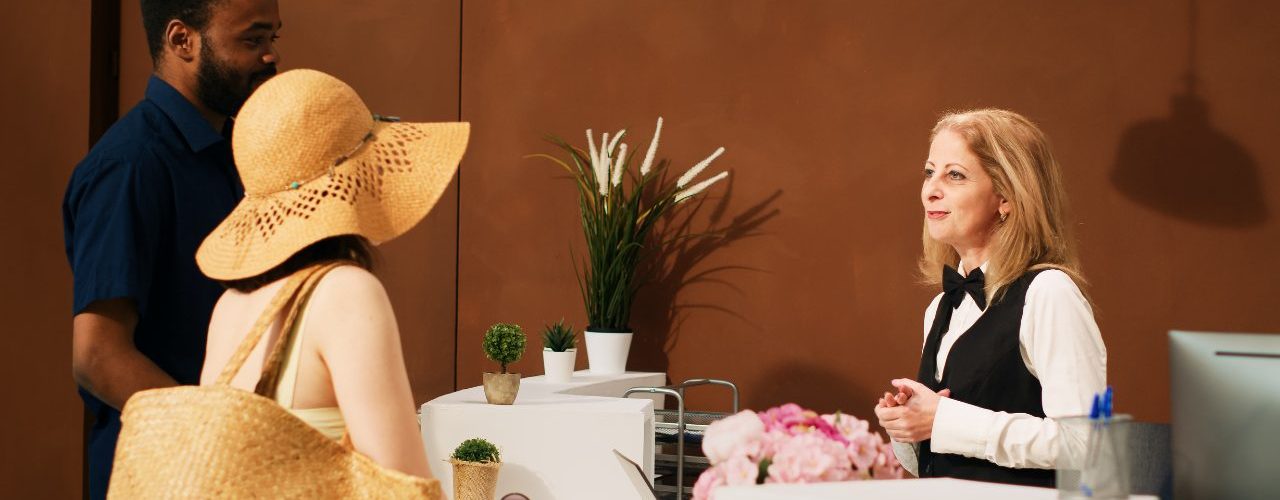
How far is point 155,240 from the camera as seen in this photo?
204 centimetres

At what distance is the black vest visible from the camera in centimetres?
232

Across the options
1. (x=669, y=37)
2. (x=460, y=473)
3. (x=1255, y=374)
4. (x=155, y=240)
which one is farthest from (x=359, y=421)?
(x=669, y=37)

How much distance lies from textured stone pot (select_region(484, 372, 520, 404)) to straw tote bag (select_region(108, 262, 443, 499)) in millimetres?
1719

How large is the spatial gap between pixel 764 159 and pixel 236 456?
3.03 metres

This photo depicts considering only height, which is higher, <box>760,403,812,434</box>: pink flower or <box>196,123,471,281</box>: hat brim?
<box>196,123,471,281</box>: hat brim

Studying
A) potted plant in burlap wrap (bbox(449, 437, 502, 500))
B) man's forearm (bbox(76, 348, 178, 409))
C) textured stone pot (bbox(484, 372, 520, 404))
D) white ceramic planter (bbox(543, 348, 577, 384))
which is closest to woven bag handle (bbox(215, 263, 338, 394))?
man's forearm (bbox(76, 348, 178, 409))

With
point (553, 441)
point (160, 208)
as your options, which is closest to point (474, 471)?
point (553, 441)

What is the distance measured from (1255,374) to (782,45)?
290cm

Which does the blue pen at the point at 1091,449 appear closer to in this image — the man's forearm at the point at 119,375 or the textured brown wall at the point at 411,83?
the man's forearm at the point at 119,375

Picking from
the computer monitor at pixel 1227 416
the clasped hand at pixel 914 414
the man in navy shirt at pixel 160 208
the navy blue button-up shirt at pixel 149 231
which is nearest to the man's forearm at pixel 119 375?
the man in navy shirt at pixel 160 208

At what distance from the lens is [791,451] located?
1.39m

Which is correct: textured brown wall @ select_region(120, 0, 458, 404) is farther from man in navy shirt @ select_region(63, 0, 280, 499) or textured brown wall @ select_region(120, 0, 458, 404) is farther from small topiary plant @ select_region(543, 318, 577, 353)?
man in navy shirt @ select_region(63, 0, 280, 499)

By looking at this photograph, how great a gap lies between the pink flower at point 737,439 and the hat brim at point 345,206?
498 mm

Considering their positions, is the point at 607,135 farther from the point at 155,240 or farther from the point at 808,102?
the point at 155,240
